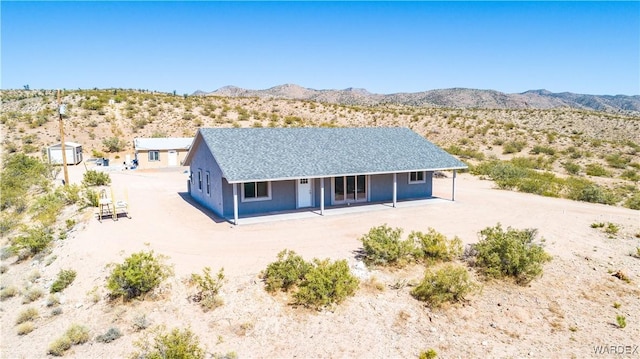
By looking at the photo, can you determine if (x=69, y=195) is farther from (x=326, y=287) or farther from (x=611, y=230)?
(x=611, y=230)

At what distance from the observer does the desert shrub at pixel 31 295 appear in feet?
35.9

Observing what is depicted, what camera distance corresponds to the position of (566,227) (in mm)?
16562

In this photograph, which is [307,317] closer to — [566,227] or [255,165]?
[255,165]

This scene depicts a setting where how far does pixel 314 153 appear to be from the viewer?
1939 centimetres

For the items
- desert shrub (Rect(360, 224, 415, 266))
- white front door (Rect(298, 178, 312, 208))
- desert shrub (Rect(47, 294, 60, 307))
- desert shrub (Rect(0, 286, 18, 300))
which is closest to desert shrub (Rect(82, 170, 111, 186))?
white front door (Rect(298, 178, 312, 208))

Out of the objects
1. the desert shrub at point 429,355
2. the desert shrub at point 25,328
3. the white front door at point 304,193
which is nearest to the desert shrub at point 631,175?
the white front door at point 304,193

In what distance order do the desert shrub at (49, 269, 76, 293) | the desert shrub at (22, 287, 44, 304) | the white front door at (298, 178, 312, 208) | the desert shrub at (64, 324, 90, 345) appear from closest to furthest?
the desert shrub at (64, 324, 90, 345) → the desert shrub at (22, 287, 44, 304) → the desert shrub at (49, 269, 76, 293) → the white front door at (298, 178, 312, 208)

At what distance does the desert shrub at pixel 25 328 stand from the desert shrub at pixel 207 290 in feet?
11.7

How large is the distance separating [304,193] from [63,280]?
1016 centimetres

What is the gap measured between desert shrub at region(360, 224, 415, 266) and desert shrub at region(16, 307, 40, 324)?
8624 mm

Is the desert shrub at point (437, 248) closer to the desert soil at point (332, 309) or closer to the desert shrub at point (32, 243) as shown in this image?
the desert soil at point (332, 309)

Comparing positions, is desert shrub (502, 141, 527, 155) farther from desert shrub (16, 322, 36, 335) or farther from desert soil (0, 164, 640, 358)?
desert shrub (16, 322, 36, 335)

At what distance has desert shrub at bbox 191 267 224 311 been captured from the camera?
9945 millimetres

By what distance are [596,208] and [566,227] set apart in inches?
234
